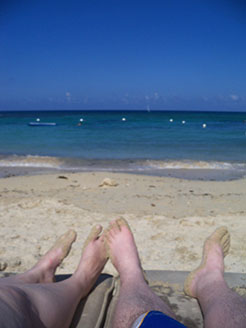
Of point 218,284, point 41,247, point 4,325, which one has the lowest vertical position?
point 41,247

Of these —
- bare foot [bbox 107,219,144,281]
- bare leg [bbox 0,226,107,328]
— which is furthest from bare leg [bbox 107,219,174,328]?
bare leg [bbox 0,226,107,328]

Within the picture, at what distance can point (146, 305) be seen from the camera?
1256 mm

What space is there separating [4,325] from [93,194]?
3.74 metres

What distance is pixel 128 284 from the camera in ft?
5.03

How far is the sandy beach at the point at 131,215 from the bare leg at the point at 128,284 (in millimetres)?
454

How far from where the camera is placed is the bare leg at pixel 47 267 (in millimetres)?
1444

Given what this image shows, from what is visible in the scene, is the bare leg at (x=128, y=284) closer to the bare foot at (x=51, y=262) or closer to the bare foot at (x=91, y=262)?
the bare foot at (x=91, y=262)

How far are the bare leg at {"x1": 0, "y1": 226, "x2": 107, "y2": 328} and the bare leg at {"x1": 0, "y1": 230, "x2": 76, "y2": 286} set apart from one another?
14cm

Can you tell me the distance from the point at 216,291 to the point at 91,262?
740 mm

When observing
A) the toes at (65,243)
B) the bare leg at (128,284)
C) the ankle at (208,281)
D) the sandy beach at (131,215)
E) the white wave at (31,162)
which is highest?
the white wave at (31,162)

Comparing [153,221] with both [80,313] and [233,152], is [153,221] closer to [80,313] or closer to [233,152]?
[80,313]

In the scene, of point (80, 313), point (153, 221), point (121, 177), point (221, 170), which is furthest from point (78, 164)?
point (80, 313)

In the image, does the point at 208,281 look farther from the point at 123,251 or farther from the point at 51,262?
the point at 51,262

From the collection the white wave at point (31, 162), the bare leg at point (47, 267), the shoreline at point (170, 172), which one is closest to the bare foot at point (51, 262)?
the bare leg at point (47, 267)
